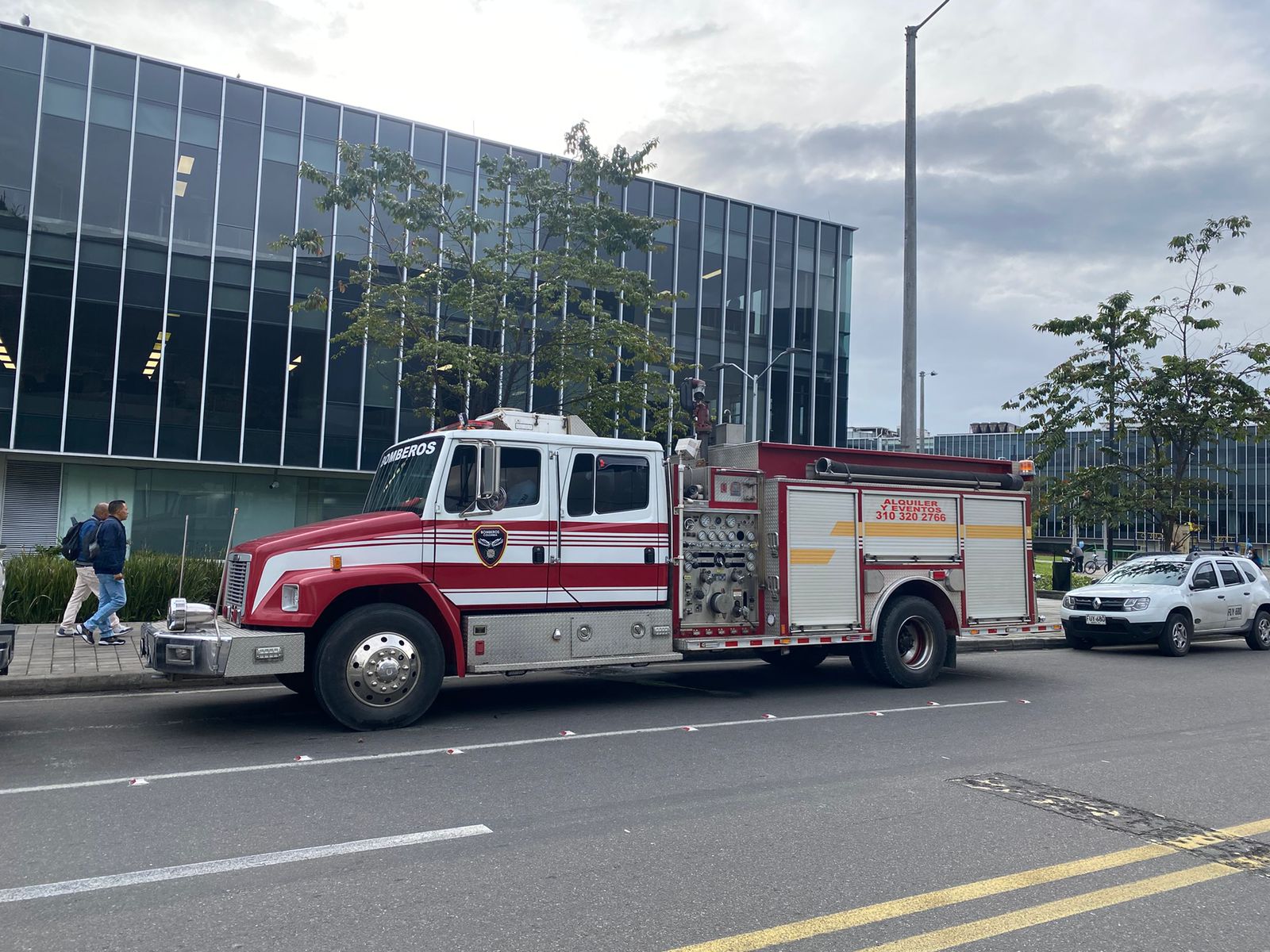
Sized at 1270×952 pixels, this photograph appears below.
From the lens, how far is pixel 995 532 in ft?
39.1

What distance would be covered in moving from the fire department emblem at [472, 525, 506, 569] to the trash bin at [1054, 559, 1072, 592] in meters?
22.2

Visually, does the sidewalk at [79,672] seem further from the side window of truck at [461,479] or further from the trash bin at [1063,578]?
the trash bin at [1063,578]

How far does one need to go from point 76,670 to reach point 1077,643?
14635 millimetres

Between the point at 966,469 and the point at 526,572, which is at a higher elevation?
the point at 966,469

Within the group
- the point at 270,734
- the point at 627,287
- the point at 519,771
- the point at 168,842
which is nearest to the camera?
the point at 168,842

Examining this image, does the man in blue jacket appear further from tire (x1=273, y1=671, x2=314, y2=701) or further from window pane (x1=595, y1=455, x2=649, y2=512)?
window pane (x1=595, y1=455, x2=649, y2=512)

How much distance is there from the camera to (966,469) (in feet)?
39.0

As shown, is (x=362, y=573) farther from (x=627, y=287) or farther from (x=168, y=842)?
(x=627, y=287)

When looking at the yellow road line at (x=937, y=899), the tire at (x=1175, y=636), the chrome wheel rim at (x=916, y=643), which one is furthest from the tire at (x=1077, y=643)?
the yellow road line at (x=937, y=899)

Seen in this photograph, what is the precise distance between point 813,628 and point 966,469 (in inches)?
124

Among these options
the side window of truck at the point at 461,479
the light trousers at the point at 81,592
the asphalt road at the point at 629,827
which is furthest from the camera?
the light trousers at the point at 81,592

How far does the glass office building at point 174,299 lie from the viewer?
2588cm

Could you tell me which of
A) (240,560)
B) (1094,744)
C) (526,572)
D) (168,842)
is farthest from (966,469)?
(168,842)

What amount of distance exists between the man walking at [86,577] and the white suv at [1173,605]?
47.3 ft
